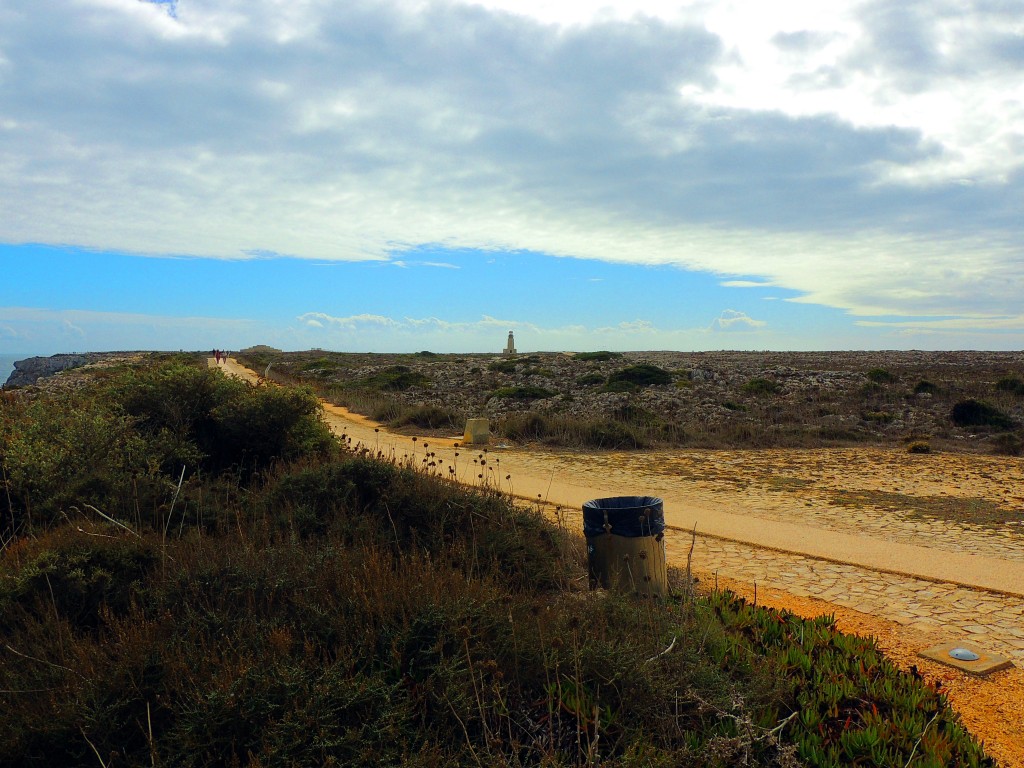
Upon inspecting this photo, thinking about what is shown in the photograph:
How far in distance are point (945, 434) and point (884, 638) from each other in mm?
16708

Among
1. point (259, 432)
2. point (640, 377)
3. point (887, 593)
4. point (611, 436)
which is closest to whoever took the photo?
point (887, 593)

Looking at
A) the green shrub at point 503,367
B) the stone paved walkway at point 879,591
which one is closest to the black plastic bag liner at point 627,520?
the stone paved walkway at point 879,591

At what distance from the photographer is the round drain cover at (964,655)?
5.11 meters

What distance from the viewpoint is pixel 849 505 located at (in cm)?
1068

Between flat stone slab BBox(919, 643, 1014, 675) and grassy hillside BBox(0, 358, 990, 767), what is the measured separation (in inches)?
24.1

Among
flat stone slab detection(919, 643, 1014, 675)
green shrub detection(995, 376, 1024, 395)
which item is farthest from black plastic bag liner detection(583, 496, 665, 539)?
green shrub detection(995, 376, 1024, 395)

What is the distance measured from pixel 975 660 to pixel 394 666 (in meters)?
4.12

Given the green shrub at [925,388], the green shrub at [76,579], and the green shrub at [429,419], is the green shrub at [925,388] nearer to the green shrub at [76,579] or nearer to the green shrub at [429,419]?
the green shrub at [429,419]

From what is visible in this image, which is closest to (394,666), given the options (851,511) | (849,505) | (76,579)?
(76,579)

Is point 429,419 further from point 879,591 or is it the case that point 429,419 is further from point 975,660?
point 975,660

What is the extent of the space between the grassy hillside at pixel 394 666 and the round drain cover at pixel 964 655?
712mm

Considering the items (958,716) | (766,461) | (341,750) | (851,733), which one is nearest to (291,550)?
(341,750)

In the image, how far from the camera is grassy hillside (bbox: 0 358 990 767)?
329cm

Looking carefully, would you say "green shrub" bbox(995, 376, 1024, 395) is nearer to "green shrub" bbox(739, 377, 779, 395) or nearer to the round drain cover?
"green shrub" bbox(739, 377, 779, 395)
